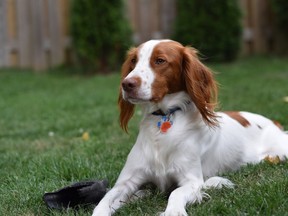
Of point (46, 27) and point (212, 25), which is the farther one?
point (46, 27)

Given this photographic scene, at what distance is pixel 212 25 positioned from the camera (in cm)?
1125

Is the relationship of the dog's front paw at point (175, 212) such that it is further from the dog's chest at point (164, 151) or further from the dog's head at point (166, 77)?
the dog's head at point (166, 77)

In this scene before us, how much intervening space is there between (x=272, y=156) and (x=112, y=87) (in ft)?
16.9

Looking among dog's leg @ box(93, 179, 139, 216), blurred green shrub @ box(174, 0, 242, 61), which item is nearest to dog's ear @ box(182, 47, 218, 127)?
dog's leg @ box(93, 179, 139, 216)

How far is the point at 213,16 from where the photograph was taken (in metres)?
11.3

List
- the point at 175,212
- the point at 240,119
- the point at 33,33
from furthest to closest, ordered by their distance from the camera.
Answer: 1. the point at 33,33
2. the point at 240,119
3. the point at 175,212

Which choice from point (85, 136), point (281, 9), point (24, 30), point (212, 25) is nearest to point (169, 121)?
point (85, 136)

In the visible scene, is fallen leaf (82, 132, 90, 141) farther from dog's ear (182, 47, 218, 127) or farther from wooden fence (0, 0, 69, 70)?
wooden fence (0, 0, 69, 70)

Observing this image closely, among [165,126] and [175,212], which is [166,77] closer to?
[165,126]

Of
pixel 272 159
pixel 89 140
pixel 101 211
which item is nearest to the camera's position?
pixel 101 211

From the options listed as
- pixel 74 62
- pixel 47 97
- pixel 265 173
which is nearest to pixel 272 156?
pixel 265 173

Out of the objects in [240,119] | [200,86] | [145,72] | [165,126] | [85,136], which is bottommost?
[85,136]

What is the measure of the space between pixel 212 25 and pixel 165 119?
25.5 ft

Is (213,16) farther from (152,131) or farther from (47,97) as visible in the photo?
(152,131)
